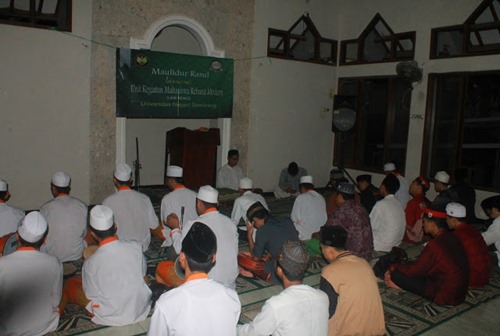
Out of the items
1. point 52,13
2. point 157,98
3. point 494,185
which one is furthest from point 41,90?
point 494,185

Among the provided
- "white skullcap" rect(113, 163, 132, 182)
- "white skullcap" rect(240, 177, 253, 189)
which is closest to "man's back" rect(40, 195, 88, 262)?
"white skullcap" rect(113, 163, 132, 182)

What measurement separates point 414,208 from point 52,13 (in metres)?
4.91

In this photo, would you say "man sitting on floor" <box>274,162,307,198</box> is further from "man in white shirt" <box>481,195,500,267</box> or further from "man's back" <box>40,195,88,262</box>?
"man's back" <box>40,195,88,262</box>

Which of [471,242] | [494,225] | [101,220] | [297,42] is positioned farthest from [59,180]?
[297,42]

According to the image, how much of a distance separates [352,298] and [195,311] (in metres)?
0.93

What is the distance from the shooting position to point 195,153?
6707 mm

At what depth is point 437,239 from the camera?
3.37 meters

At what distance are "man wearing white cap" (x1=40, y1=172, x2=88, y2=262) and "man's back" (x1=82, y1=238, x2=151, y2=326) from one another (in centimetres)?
98

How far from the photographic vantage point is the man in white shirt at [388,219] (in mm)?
4609

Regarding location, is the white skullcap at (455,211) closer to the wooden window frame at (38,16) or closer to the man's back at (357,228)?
the man's back at (357,228)

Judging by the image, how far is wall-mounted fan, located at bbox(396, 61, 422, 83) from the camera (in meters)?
6.98

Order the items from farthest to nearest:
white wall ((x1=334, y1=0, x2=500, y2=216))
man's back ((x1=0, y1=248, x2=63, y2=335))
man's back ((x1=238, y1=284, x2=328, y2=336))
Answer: white wall ((x1=334, y1=0, x2=500, y2=216)), man's back ((x1=0, y1=248, x2=63, y2=335)), man's back ((x1=238, y1=284, x2=328, y2=336))

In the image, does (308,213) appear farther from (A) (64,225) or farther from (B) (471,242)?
(A) (64,225)

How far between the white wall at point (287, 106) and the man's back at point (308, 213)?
9.27ft
